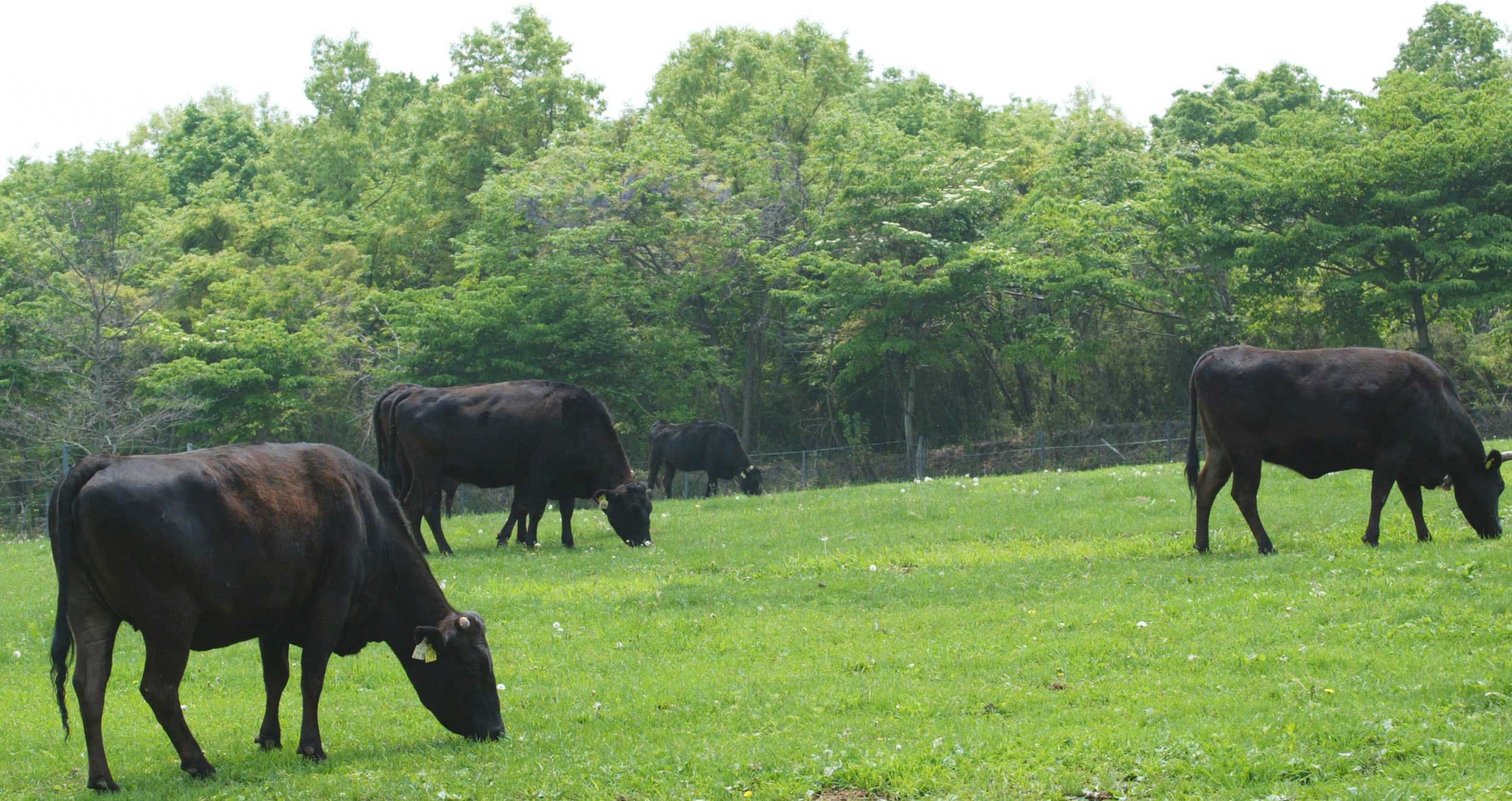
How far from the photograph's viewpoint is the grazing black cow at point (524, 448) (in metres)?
22.1

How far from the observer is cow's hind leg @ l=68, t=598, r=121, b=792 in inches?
346

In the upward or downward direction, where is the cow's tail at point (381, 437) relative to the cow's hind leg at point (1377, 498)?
upward

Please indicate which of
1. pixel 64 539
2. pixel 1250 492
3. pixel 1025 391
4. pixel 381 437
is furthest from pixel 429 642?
pixel 1025 391

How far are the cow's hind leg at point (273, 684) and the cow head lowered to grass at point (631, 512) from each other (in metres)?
11.7

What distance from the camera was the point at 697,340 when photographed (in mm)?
44312

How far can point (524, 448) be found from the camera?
22.4m

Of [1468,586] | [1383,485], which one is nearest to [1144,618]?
[1468,586]

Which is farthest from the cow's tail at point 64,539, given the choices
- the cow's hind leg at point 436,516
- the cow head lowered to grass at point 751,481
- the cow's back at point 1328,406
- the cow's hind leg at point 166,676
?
the cow head lowered to grass at point 751,481

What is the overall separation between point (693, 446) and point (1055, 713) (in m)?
27.9

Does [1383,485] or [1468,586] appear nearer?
[1468,586]

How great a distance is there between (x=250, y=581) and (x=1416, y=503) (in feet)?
44.6

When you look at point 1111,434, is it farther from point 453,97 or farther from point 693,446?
point 453,97

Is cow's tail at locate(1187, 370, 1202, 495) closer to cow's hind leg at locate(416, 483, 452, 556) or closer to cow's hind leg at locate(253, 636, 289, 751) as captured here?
cow's hind leg at locate(416, 483, 452, 556)

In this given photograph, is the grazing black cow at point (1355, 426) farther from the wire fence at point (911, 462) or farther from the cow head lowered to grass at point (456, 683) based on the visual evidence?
the wire fence at point (911, 462)
